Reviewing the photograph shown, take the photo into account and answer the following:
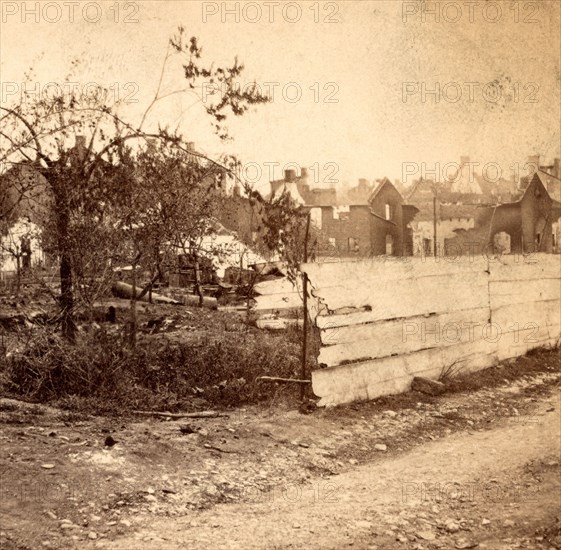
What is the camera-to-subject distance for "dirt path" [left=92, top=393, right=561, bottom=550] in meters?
3.11

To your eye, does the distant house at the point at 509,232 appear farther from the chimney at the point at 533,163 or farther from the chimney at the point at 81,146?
the chimney at the point at 81,146

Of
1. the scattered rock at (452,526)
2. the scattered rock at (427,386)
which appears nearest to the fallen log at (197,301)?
the scattered rock at (427,386)

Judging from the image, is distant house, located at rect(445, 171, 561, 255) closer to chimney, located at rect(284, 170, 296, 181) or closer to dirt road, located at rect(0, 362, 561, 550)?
chimney, located at rect(284, 170, 296, 181)

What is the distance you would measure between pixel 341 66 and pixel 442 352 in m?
3.09

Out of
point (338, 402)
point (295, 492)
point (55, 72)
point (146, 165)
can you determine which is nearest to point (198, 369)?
point (338, 402)

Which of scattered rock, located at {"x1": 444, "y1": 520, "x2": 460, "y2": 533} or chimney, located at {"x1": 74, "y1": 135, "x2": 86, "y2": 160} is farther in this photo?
chimney, located at {"x1": 74, "y1": 135, "x2": 86, "y2": 160}

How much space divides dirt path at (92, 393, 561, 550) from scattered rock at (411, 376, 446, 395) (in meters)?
1.25

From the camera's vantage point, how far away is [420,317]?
6020 millimetres

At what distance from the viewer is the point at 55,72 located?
534 cm

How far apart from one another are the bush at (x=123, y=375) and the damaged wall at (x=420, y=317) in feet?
3.00

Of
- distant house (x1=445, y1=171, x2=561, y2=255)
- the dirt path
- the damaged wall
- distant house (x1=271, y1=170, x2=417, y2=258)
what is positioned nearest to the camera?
the dirt path

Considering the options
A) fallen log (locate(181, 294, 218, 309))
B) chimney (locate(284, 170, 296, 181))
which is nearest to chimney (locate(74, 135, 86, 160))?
chimney (locate(284, 170, 296, 181))

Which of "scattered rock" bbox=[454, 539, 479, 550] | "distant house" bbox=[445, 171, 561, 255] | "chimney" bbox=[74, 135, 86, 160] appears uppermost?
"chimney" bbox=[74, 135, 86, 160]

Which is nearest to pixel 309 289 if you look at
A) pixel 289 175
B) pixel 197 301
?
pixel 289 175
